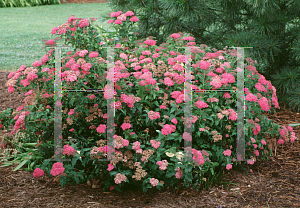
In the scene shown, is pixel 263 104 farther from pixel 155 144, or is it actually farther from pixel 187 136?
pixel 155 144

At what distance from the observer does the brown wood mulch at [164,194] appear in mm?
2209

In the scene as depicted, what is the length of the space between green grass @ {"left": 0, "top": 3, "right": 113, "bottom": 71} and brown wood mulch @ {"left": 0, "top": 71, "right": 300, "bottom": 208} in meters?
2.51

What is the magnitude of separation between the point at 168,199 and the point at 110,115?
2.44ft

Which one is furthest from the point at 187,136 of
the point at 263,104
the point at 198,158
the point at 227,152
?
the point at 263,104

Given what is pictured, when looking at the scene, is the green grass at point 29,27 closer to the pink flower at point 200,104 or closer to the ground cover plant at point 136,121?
the ground cover plant at point 136,121

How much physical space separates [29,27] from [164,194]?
10.3 m

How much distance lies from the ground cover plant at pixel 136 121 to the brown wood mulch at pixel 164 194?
0.32ft

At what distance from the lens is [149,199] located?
2.27 meters

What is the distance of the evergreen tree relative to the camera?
11.1ft

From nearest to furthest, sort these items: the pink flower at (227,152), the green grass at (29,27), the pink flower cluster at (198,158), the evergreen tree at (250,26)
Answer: the pink flower cluster at (198,158), the pink flower at (227,152), the evergreen tree at (250,26), the green grass at (29,27)

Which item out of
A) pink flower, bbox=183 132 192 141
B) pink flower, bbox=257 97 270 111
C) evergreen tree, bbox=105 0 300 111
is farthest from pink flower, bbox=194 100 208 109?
evergreen tree, bbox=105 0 300 111

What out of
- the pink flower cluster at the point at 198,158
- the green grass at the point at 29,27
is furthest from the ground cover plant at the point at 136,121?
the green grass at the point at 29,27

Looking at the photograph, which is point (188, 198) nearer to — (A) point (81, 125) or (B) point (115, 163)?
(B) point (115, 163)

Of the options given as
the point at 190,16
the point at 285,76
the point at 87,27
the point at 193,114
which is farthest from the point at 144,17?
the point at 193,114
